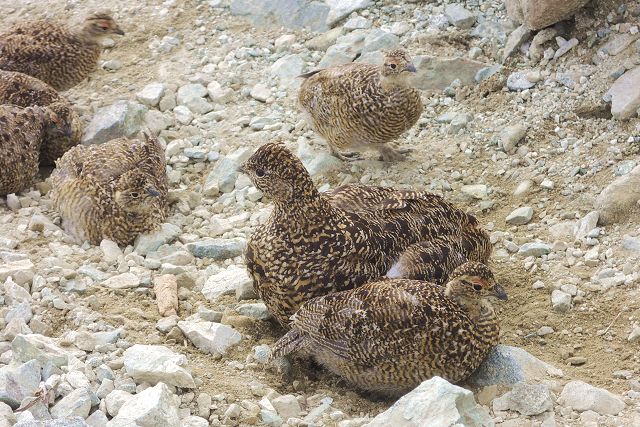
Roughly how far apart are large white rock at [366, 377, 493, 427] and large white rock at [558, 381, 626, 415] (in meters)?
0.70

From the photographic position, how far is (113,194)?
817cm

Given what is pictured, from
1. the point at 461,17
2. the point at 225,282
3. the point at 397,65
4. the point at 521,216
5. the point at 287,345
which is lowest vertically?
the point at 521,216

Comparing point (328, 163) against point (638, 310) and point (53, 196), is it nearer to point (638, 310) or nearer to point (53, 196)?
point (53, 196)

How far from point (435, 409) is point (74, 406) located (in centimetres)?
197

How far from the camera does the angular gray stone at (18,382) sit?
5.20 meters

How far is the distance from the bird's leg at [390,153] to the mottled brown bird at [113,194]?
2.05m

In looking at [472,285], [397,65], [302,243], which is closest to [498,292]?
[472,285]

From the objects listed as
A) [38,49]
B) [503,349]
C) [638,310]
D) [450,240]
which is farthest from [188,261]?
[38,49]

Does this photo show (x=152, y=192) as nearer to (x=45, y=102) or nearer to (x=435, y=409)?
(x=45, y=102)

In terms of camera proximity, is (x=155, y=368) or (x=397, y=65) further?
(x=397, y=65)

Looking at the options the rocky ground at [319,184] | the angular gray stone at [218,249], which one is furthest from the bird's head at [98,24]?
the angular gray stone at [218,249]

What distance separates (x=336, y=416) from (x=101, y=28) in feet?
21.9

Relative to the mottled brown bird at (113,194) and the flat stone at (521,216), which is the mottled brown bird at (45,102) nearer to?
the mottled brown bird at (113,194)

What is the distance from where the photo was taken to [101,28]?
10.8 meters
